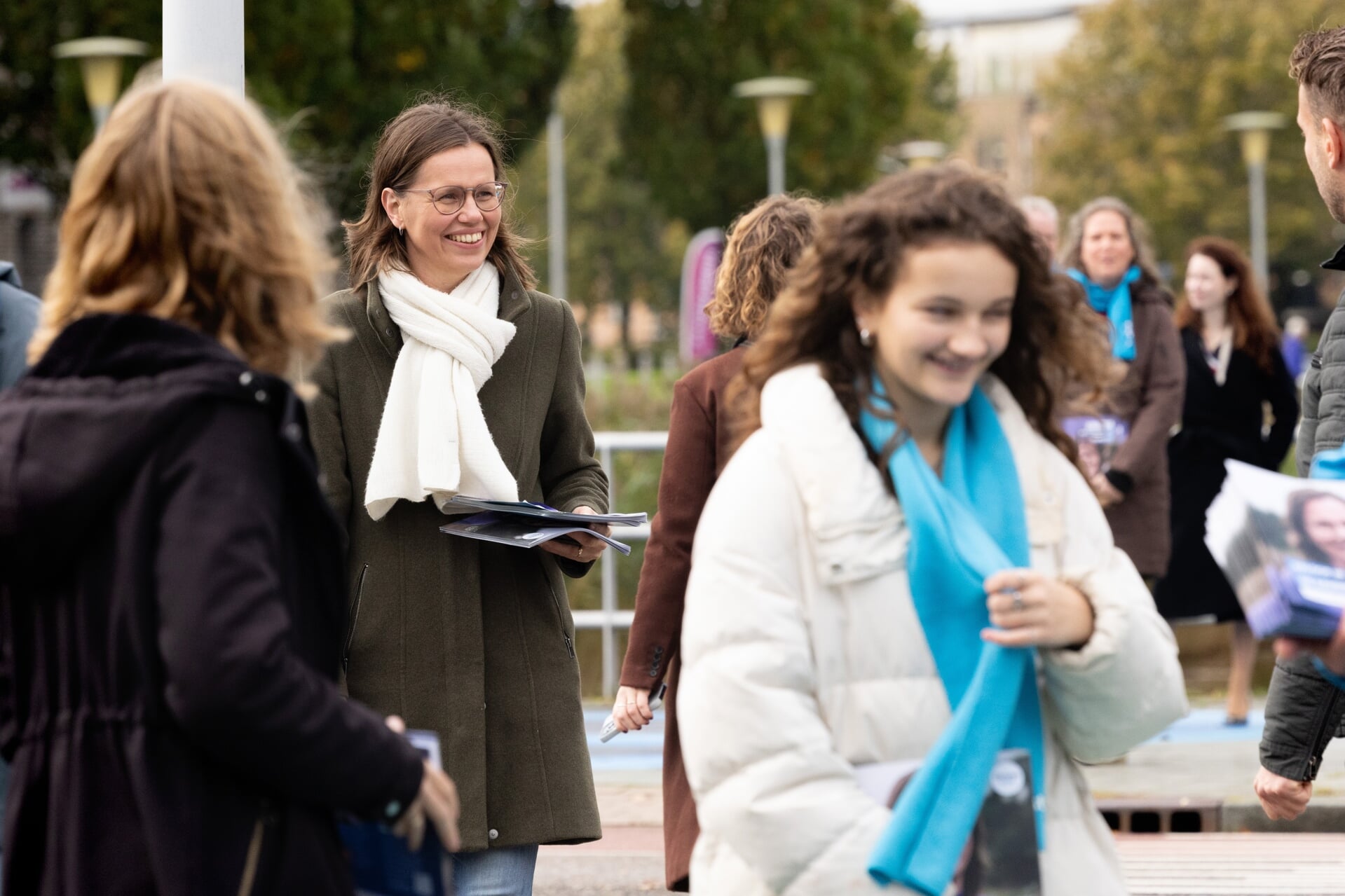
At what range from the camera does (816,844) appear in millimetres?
2439

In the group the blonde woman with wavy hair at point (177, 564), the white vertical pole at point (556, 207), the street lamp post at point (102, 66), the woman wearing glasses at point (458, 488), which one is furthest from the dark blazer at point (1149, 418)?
the white vertical pole at point (556, 207)

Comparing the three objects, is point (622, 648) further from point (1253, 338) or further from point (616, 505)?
point (1253, 338)

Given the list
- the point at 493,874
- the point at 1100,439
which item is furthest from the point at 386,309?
the point at 1100,439

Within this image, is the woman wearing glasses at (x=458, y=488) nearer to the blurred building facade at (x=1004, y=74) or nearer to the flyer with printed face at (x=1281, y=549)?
the flyer with printed face at (x=1281, y=549)

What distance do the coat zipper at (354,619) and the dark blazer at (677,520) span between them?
0.58 m

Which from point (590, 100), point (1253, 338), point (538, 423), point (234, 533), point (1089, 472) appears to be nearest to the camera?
point (234, 533)

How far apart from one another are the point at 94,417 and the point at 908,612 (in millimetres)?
1048

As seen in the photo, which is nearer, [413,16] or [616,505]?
[616,505]

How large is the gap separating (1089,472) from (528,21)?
15568mm

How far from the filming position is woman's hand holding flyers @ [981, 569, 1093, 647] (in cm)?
245

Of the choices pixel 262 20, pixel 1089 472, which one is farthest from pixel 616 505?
pixel 262 20

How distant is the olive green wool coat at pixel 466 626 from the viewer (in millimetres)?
3984

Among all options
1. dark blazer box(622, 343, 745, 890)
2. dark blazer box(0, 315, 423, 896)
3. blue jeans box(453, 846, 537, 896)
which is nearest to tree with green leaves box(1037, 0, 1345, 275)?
dark blazer box(622, 343, 745, 890)

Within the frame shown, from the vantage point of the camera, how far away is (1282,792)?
3.65m
